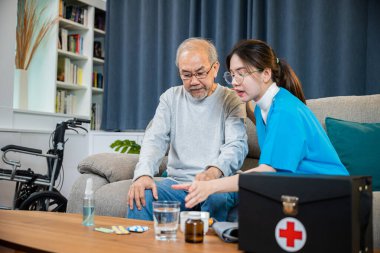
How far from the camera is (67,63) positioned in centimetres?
420

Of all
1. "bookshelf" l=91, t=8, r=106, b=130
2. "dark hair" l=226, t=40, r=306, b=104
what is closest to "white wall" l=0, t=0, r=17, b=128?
"bookshelf" l=91, t=8, r=106, b=130

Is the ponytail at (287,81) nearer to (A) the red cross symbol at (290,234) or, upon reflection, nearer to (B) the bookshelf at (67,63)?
(A) the red cross symbol at (290,234)

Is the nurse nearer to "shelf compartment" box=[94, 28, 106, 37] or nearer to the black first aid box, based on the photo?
the black first aid box

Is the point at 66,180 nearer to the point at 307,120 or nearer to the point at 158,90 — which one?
the point at 158,90

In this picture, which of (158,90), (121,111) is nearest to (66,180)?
(121,111)

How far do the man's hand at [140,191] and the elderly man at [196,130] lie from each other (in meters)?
0.03

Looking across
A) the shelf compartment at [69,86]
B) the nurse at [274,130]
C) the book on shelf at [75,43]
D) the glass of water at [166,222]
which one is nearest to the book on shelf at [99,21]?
the book on shelf at [75,43]

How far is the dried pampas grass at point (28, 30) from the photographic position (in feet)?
12.8

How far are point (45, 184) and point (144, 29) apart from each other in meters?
1.63

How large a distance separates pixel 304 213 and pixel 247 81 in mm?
661

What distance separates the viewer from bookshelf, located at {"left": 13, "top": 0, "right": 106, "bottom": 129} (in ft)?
13.2

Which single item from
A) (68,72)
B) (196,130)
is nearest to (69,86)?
(68,72)

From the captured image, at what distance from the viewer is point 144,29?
3936mm

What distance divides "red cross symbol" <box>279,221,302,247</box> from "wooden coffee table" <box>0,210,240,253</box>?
0.14 m
